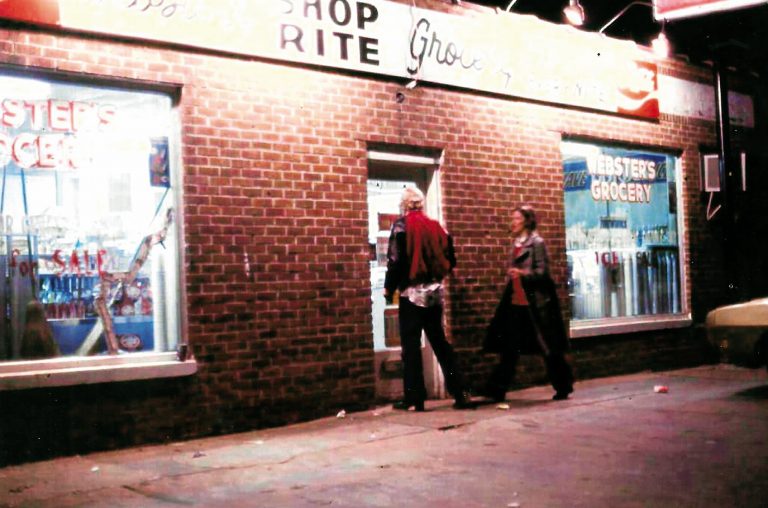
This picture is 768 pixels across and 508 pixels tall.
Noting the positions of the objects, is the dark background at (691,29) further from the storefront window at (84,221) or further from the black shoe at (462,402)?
the storefront window at (84,221)

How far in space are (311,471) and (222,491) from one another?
0.71 metres

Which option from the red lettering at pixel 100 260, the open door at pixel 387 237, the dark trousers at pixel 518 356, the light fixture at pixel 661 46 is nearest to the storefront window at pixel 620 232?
the light fixture at pixel 661 46

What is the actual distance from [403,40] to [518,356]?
3.24 meters

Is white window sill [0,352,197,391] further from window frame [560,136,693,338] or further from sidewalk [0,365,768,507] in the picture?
window frame [560,136,693,338]

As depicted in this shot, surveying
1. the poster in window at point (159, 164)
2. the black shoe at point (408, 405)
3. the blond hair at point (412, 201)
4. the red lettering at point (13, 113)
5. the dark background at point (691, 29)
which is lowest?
the black shoe at point (408, 405)

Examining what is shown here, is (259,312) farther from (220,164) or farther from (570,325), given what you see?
(570,325)

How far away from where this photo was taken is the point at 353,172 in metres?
8.70

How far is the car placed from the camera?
895 cm

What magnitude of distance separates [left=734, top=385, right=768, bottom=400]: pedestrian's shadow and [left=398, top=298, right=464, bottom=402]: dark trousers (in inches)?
110

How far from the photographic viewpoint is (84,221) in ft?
23.8

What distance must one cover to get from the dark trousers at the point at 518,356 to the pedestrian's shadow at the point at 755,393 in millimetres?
1694

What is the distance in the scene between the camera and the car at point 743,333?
29.3 feet

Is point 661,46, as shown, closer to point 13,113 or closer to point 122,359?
point 122,359

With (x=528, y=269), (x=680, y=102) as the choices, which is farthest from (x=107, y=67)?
(x=680, y=102)
